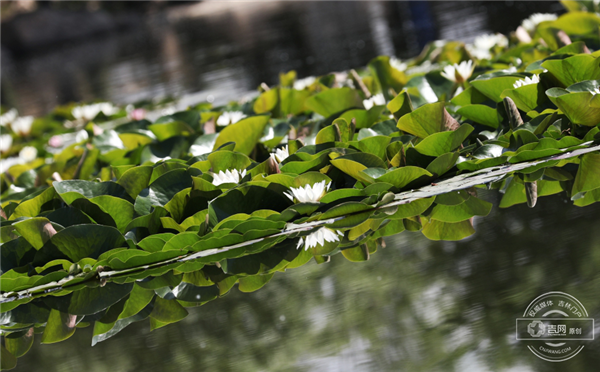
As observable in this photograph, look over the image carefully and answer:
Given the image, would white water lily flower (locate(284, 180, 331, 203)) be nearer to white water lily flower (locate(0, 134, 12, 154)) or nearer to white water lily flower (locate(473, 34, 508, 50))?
white water lily flower (locate(473, 34, 508, 50))

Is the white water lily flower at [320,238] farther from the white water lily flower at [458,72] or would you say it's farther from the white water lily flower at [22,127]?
the white water lily flower at [22,127]

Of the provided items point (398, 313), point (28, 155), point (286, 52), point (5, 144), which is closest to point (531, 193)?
point (398, 313)

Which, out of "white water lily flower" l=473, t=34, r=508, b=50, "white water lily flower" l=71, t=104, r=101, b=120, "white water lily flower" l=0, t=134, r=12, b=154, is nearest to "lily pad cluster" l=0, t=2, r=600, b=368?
"white water lily flower" l=473, t=34, r=508, b=50

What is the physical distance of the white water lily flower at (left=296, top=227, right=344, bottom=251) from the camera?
92 cm

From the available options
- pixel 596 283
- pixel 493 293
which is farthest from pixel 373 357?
pixel 596 283

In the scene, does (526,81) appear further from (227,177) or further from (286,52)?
(286,52)

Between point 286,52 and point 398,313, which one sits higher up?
point 286,52

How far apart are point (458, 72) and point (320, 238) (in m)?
0.67

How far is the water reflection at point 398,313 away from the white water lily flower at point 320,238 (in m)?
0.04

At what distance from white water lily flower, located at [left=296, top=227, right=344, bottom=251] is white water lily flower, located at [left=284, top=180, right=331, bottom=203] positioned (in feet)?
0.21

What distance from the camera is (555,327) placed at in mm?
648

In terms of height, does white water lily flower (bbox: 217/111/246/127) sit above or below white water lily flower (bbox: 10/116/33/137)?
below

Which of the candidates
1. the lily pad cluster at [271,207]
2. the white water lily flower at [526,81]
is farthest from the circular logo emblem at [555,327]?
the white water lily flower at [526,81]

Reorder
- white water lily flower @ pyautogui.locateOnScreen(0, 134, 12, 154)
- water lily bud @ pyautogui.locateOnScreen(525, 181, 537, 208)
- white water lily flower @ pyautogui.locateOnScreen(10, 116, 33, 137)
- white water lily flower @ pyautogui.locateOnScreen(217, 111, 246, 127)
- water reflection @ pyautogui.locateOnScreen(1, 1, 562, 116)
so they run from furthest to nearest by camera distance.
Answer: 1. water reflection @ pyautogui.locateOnScreen(1, 1, 562, 116)
2. white water lily flower @ pyautogui.locateOnScreen(10, 116, 33, 137)
3. white water lily flower @ pyautogui.locateOnScreen(0, 134, 12, 154)
4. white water lily flower @ pyautogui.locateOnScreen(217, 111, 246, 127)
5. water lily bud @ pyautogui.locateOnScreen(525, 181, 537, 208)
